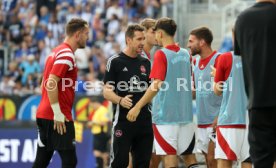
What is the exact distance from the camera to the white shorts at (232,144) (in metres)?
10.3

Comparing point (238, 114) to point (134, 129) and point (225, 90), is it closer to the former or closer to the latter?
point (225, 90)

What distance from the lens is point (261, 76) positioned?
7.27m

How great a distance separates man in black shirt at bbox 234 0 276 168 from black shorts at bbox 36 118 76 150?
3.32 meters

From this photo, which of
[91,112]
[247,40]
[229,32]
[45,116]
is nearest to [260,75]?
[247,40]

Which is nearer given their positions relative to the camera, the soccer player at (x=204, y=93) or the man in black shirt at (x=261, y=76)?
the man in black shirt at (x=261, y=76)

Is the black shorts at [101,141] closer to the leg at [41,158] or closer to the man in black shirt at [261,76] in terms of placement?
the leg at [41,158]

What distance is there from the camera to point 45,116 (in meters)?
10.1

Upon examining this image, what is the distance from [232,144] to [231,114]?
39cm

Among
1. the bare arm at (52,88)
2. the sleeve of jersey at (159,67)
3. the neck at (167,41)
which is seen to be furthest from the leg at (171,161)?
the bare arm at (52,88)

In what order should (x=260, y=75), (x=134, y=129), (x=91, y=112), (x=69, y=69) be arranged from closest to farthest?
(x=260, y=75) → (x=69, y=69) → (x=134, y=129) → (x=91, y=112)

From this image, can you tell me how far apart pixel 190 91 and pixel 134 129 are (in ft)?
3.31

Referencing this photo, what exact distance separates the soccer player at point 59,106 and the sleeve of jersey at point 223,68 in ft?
6.15

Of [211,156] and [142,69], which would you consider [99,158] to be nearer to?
[211,156]

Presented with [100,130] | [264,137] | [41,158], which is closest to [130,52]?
[41,158]
